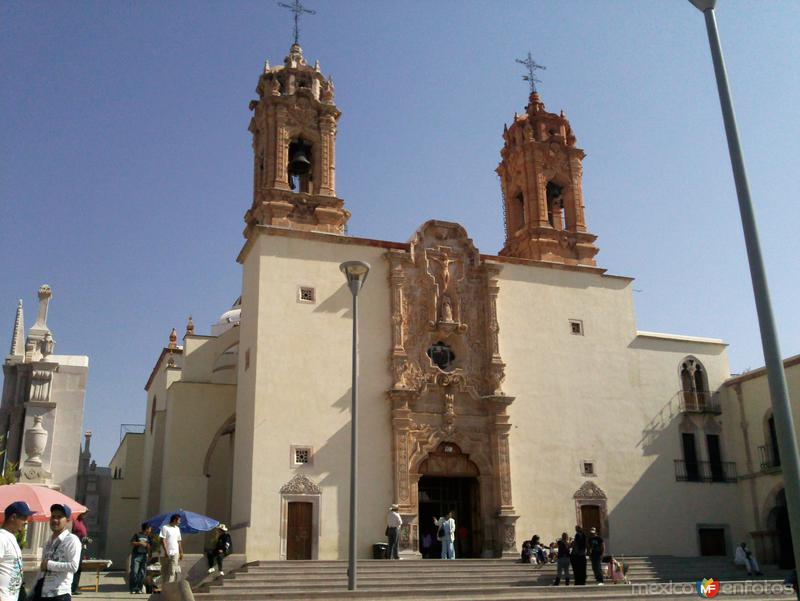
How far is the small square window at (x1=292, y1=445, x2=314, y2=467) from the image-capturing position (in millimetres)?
23797

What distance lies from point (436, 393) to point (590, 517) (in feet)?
21.2

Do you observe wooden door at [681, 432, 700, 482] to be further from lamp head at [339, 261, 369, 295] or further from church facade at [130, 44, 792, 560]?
lamp head at [339, 261, 369, 295]

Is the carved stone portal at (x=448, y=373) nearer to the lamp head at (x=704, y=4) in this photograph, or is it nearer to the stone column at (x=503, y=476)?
the stone column at (x=503, y=476)

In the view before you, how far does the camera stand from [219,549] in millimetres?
21391

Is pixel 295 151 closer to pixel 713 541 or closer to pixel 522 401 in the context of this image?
pixel 522 401

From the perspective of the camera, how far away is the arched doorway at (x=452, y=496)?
25578 mm

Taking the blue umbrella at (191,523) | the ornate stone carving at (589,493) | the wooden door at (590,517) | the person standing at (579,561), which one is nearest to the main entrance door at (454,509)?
the ornate stone carving at (589,493)

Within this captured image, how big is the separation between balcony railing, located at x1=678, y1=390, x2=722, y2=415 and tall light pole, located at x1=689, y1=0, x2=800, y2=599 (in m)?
21.0

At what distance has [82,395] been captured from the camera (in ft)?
85.6

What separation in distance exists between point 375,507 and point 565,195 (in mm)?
14404

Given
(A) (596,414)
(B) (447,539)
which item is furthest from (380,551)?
(A) (596,414)

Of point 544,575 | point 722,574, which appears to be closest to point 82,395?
point 544,575

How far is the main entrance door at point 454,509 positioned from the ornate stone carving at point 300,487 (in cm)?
383

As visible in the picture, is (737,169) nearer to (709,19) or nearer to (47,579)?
(709,19)
